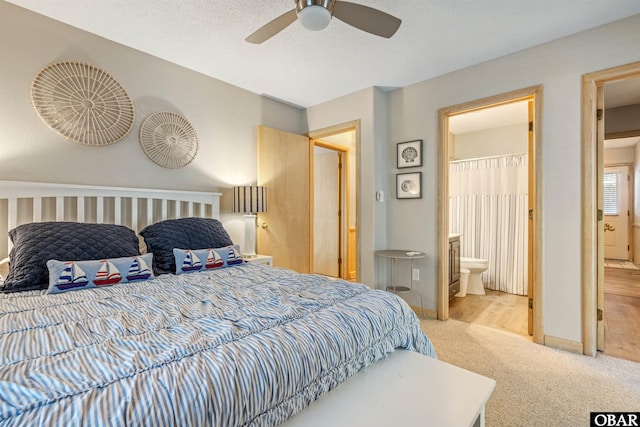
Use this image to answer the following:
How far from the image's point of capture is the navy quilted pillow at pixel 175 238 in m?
2.20

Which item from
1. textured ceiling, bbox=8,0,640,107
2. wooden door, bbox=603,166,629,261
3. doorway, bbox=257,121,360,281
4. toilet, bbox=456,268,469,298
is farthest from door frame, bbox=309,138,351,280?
wooden door, bbox=603,166,629,261

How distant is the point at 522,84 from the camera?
2.61 metres

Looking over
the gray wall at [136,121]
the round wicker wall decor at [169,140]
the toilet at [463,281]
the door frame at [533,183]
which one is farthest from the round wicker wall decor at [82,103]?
the toilet at [463,281]

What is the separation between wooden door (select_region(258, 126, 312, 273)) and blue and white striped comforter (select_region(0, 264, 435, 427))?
76.4 inches

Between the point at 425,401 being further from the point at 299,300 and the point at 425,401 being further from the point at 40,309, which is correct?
the point at 40,309

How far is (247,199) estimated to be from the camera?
121 inches

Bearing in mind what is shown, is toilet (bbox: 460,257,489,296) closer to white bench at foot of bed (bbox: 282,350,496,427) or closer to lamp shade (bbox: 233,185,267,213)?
lamp shade (bbox: 233,185,267,213)

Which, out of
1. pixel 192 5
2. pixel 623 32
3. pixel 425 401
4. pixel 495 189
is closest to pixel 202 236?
pixel 192 5

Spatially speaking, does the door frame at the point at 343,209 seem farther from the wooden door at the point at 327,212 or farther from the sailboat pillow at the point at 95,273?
the sailboat pillow at the point at 95,273

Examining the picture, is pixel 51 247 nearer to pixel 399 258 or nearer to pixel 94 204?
pixel 94 204

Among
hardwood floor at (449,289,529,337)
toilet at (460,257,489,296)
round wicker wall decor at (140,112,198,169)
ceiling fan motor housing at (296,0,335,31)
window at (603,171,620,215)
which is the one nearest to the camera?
ceiling fan motor housing at (296,0,335,31)

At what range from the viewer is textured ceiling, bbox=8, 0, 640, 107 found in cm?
206

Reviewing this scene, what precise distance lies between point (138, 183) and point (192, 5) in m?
1.50

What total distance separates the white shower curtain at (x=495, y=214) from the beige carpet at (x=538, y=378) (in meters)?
1.65
